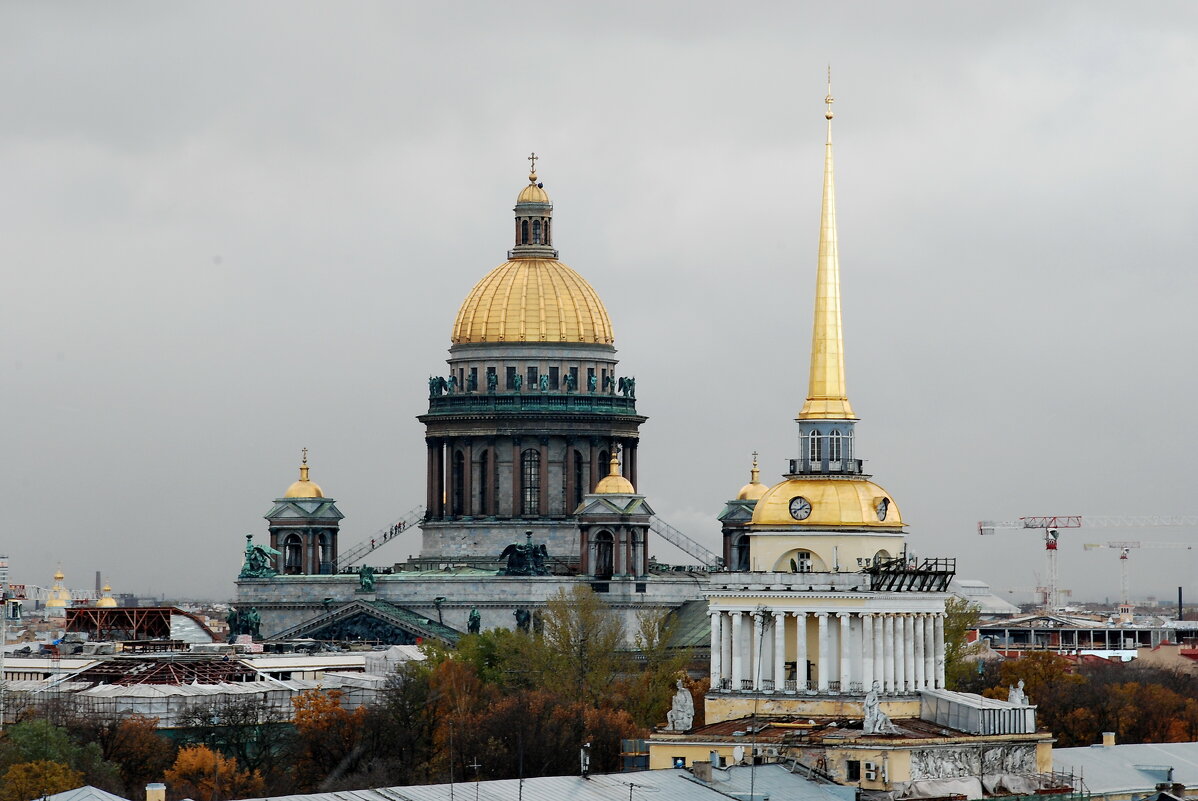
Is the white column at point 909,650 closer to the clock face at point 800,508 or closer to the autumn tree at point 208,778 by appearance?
the clock face at point 800,508

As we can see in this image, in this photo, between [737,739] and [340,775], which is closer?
[737,739]

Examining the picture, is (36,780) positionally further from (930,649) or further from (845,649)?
(930,649)

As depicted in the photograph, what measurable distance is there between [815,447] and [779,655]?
9500 mm

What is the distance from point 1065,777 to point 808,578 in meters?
11.8

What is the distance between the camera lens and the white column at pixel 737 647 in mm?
131375

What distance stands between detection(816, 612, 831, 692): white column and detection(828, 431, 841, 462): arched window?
7.43 meters

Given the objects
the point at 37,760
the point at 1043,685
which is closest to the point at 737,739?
the point at 37,760

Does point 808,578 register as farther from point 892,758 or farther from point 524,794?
point 524,794

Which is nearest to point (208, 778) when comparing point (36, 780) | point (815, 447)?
point (36, 780)

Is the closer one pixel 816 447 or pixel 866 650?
pixel 866 650

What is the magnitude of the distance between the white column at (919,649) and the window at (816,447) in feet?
23.4

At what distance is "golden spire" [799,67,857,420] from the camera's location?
137 meters

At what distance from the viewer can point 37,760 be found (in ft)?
432

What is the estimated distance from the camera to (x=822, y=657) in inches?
5128
